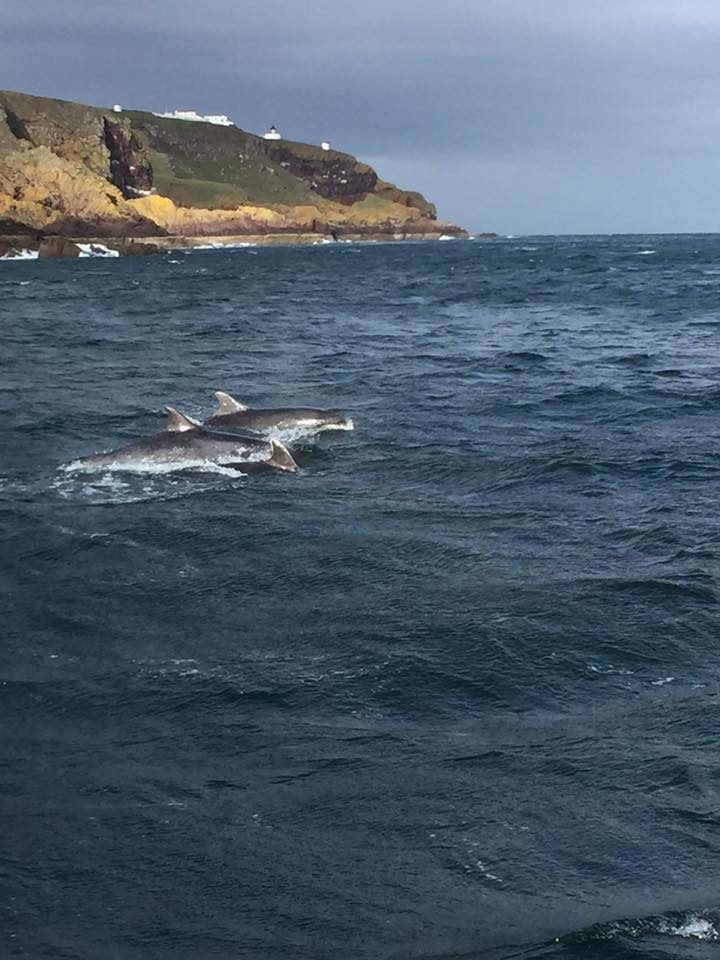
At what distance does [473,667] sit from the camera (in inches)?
466

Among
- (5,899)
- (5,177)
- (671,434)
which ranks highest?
(5,177)

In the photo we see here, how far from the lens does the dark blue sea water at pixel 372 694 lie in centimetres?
781

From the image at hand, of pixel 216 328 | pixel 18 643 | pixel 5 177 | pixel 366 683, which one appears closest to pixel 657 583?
pixel 366 683

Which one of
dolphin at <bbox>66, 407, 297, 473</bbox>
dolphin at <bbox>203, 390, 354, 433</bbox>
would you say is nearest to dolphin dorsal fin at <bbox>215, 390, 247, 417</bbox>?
dolphin at <bbox>203, 390, 354, 433</bbox>

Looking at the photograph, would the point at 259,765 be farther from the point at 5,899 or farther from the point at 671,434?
the point at 671,434

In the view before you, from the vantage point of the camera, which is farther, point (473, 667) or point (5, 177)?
point (5, 177)

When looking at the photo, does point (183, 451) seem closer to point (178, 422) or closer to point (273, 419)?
point (178, 422)

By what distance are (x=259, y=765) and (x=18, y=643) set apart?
409 cm

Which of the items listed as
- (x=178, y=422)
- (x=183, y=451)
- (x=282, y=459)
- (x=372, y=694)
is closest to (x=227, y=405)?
(x=178, y=422)

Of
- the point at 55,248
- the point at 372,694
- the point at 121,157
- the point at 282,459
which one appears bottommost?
the point at 372,694

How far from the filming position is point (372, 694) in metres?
11.2

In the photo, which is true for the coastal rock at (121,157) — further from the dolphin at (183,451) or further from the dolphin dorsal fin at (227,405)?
the dolphin at (183,451)

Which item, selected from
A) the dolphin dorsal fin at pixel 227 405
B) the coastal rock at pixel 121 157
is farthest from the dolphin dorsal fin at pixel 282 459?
the coastal rock at pixel 121 157

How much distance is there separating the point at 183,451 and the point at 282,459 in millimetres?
1951
